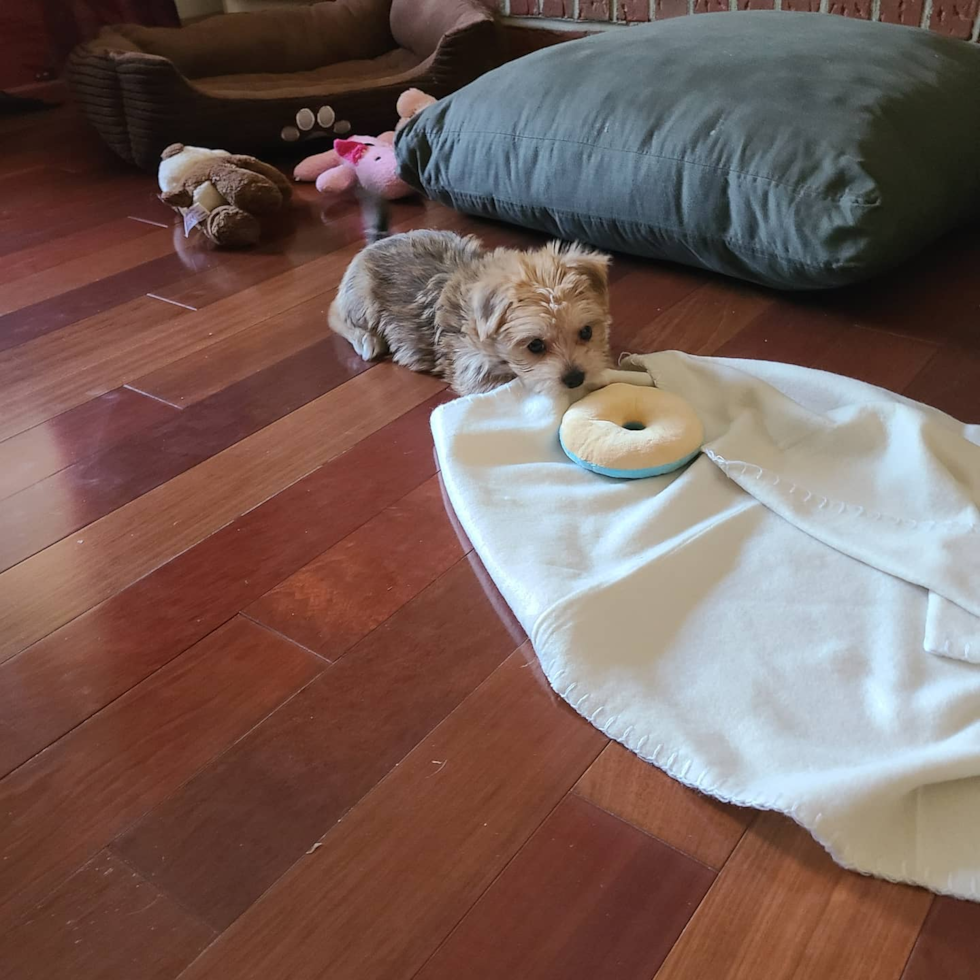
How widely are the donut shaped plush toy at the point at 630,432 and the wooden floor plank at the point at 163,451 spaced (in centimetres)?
56

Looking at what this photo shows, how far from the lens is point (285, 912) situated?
0.95m

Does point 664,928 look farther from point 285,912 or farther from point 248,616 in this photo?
point 248,616

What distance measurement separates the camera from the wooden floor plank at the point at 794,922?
889 millimetres

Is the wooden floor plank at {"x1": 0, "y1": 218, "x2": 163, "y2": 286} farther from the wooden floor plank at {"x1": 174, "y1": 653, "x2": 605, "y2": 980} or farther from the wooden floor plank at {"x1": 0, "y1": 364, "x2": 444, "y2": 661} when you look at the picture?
the wooden floor plank at {"x1": 174, "y1": 653, "x2": 605, "y2": 980}

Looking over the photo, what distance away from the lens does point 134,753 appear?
1.12m

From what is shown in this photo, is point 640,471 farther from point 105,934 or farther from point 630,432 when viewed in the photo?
point 105,934

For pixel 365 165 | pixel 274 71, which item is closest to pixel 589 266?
pixel 365 165

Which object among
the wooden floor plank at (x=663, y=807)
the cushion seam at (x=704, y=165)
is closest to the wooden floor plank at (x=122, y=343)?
the cushion seam at (x=704, y=165)

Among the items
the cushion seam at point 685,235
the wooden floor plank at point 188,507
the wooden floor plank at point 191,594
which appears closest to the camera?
the wooden floor plank at point 191,594

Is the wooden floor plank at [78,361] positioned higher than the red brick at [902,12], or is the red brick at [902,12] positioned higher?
the red brick at [902,12]

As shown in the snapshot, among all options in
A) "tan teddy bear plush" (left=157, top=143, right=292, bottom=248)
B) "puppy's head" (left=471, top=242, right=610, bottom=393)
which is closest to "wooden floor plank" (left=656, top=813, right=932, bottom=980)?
"puppy's head" (left=471, top=242, right=610, bottom=393)

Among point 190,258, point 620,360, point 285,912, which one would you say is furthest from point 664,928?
point 190,258

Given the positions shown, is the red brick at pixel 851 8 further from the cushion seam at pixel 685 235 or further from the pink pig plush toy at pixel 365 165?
the pink pig plush toy at pixel 365 165

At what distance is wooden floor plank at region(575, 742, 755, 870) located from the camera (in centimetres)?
100
